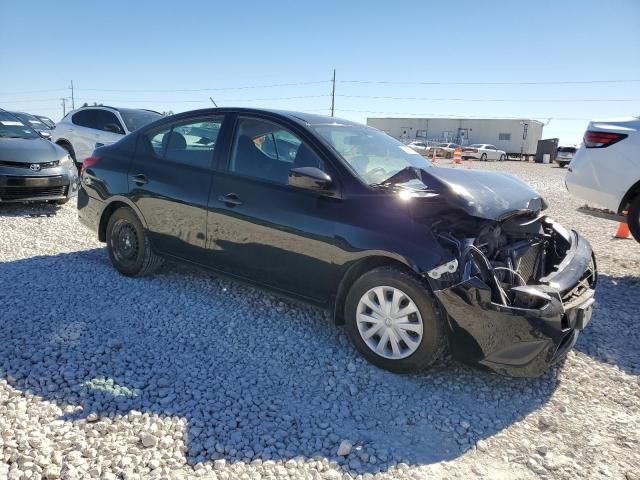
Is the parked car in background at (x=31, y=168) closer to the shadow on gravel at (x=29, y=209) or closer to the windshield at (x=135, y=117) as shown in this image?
the shadow on gravel at (x=29, y=209)

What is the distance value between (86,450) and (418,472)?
160cm

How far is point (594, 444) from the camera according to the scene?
258cm

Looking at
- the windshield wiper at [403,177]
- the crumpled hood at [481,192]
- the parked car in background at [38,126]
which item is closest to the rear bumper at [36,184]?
the parked car in background at [38,126]

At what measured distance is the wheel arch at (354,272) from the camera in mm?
3146

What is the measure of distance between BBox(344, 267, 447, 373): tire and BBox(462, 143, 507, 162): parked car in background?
3965cm

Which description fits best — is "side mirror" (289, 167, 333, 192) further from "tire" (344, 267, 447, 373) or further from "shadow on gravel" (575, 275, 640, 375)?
"shadow on gravel" (575, 275, 640, 375)

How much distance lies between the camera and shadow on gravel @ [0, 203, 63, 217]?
737 cm

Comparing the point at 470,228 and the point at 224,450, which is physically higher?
the point at 470,228

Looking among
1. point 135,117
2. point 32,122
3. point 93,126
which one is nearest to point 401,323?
point 135,117

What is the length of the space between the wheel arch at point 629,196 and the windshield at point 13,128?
345 inches

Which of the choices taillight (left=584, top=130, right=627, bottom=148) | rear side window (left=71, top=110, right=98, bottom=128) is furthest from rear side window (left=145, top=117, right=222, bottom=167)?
rear side window (left=71, top=110, right=98, bottom=128)

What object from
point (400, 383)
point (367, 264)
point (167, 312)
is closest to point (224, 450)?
point (400, 383)

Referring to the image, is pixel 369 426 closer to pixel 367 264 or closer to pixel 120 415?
pixel 367 264

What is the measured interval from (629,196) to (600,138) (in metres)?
0.75
